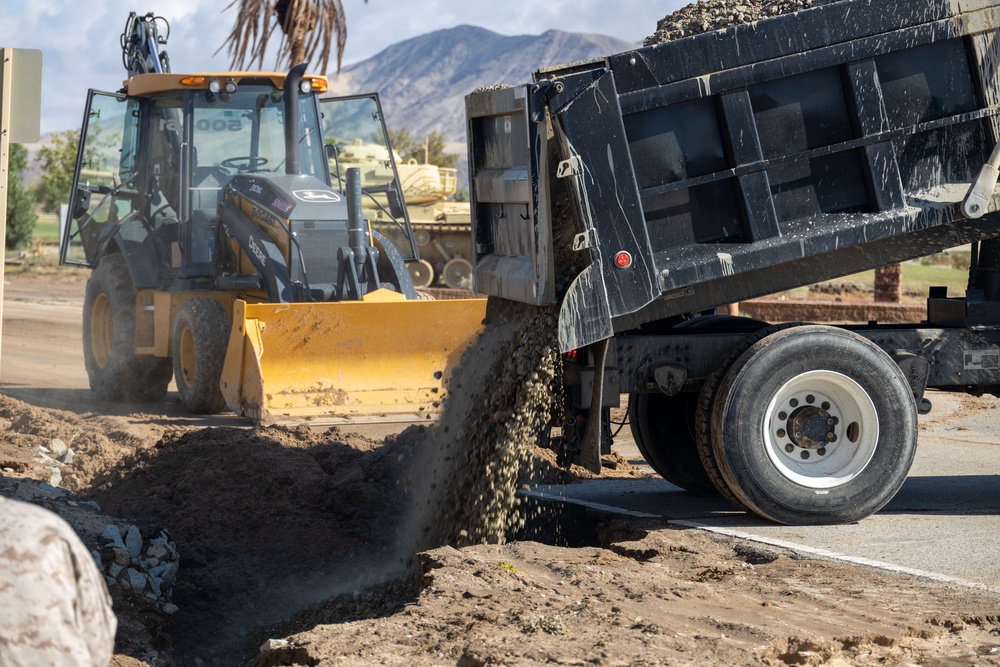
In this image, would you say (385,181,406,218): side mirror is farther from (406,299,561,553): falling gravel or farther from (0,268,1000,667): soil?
(406,299,561,553): falling gravel

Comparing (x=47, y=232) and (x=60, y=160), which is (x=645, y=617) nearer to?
(x=60, y=160)

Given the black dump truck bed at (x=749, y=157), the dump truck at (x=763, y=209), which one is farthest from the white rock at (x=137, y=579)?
the black dump truck bed at (x=749, y=157)

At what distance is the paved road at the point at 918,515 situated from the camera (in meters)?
6.09

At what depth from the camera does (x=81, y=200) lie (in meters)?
11.8

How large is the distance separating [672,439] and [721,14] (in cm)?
290

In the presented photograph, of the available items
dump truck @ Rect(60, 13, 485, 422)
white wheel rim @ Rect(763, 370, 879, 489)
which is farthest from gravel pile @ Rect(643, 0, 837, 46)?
dump truck @ Rect(60, 13, 485, 422)

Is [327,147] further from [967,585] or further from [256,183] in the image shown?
[967,585]

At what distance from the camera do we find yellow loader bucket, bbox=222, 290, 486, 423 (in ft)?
32.2

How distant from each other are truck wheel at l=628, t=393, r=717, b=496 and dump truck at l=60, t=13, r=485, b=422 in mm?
2503

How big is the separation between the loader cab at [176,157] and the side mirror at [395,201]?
71 cm

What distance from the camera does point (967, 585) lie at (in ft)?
18.2

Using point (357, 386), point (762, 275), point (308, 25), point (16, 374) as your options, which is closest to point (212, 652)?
point (762, 275)

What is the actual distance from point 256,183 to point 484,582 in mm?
6830

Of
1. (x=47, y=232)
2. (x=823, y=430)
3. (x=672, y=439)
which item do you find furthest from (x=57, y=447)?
(x=47, y=232)
